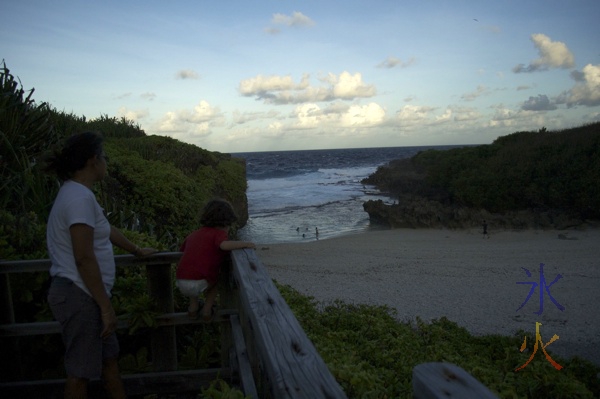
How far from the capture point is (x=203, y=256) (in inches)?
131

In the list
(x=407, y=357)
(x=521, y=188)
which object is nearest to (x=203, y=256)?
Result: (x=407, y=357)

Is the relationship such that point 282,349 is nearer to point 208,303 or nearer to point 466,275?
point 208,303

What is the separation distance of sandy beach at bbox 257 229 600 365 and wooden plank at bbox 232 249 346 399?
20.0 ft

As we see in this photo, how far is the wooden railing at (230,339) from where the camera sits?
1.71 metres

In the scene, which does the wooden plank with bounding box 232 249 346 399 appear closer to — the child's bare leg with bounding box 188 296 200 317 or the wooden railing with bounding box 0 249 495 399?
the wooden railing with bounding box 0 249 495 399

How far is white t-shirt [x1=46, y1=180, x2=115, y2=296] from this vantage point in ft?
8.34

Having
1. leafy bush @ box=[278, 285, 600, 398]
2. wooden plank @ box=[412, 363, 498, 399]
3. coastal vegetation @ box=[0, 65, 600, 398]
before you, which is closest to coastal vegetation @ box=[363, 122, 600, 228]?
coastal vegetation @ box=[0, 65, 600, 398]

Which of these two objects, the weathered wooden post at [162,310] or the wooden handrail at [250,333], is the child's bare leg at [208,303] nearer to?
the wooden handrail at [250,333]


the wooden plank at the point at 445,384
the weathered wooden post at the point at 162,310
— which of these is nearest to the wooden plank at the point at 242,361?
the weathered wooden post at the point at 162,310

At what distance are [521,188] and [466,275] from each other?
953cm

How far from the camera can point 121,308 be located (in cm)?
363

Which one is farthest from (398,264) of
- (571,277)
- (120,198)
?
(120,198)

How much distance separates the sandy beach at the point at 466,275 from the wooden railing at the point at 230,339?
18.1 feet

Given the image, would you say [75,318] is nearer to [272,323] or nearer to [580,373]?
[272,323]
